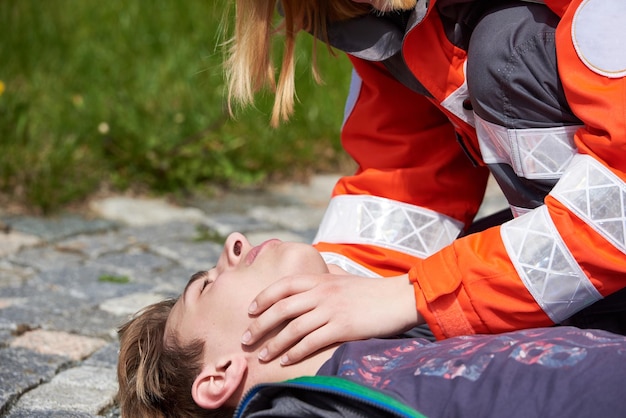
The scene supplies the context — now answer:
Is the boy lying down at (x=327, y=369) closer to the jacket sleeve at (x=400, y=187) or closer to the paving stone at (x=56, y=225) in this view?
the jacket sleeve at (x=400, y=187)

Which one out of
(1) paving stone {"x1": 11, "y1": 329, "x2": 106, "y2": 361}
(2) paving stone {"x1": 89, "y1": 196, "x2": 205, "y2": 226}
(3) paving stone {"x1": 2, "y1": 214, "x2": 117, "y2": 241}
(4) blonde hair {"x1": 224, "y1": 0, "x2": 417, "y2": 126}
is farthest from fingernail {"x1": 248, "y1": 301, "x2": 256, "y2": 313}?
(2) paving stone {"x1": 89, "y1": 196, "x2": 205, "y2": 226}

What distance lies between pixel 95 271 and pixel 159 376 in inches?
47.0

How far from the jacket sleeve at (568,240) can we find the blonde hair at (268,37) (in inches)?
21.7

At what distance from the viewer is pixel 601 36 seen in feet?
5.04

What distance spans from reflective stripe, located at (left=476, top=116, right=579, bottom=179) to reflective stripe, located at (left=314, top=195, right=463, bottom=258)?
350 mm

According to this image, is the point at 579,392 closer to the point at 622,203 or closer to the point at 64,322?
the point at 622,203

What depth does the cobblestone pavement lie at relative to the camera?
6.87ft

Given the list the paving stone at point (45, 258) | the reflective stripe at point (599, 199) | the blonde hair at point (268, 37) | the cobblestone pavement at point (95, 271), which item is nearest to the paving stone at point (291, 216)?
the cobblestone pavement at point (95, 271)

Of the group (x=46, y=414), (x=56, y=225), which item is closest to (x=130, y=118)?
(x=56, y=225)

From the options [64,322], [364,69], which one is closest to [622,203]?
[364,69]

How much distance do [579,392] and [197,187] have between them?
257cm

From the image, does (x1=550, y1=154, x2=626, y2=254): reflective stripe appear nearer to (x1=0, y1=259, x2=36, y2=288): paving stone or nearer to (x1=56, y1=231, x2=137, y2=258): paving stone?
(x1=0, y1=259, x2=36, y2=288): paving stone

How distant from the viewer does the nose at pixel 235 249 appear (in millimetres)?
1901

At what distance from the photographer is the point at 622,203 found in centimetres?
151
